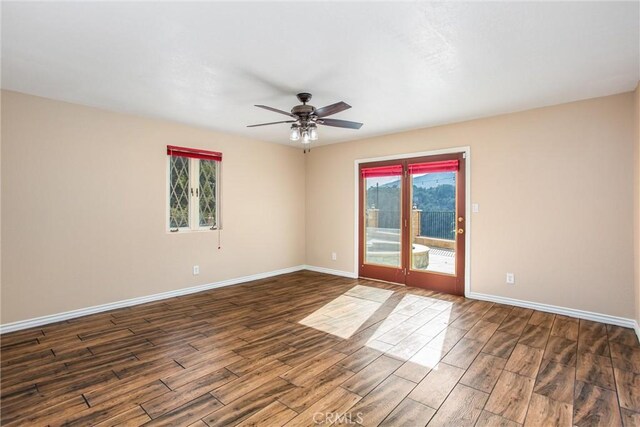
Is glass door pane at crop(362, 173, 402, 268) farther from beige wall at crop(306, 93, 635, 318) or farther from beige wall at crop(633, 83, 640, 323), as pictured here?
beige wall at crop(633, 83, 640, 323)

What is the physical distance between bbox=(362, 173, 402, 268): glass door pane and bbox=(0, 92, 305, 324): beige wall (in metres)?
2.24

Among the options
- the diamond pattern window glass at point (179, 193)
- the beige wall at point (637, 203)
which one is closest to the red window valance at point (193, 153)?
the diamond pattern window glass at point (179, 193)

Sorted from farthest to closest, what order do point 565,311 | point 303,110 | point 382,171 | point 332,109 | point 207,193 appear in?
1. point 382,171
2. point 207,193
3. point 565,311
4. point 303,110
5. point 332,109

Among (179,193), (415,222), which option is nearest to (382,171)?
(415,222)

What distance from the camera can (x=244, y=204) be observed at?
17.9 ft

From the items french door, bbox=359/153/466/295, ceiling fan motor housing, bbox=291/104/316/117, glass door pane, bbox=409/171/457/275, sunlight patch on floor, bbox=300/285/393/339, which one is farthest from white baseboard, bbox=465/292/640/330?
ceiling fan motor housing, bbox=291/104/316/117

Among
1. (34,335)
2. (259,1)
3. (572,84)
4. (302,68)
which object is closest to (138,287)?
(34,335)

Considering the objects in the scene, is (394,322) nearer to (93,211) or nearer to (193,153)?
(193,153)

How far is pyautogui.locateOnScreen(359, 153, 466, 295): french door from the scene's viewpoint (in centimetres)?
464

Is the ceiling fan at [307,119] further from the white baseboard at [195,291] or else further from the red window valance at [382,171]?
the white baseboard at [195,291]

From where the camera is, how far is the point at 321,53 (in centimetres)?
252

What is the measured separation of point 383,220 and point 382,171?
844 millimetres

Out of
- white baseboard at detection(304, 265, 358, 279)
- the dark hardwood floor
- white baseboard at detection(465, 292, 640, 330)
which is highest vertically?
white baseboard at detection(304, 265, 358, 279)

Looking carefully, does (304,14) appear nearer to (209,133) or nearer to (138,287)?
(209,133)
